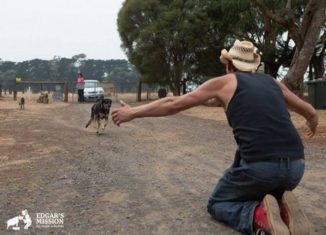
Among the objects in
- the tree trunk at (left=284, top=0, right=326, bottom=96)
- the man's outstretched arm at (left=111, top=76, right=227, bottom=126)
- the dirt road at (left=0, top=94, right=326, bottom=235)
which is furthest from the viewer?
the tree trunk at (left=284, top=0, right=326, bottom=96)

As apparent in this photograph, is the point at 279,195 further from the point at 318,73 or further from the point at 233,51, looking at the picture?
the point at 318,73

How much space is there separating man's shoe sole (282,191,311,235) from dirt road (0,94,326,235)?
62cm

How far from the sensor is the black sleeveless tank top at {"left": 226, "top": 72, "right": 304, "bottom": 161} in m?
4.36

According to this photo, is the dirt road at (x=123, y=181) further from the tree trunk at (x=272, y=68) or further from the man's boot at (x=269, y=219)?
the tree trunk at (x=272, y=68)

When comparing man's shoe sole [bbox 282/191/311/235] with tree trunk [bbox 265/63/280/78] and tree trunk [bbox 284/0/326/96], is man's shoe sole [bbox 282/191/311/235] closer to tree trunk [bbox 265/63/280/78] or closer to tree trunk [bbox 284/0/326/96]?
tree trunk [bbox 284/0/326/96]

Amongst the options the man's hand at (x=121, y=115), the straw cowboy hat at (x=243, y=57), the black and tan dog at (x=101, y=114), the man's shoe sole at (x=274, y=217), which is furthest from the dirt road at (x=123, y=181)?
the straw cowboy hat at (x=243, y=57)

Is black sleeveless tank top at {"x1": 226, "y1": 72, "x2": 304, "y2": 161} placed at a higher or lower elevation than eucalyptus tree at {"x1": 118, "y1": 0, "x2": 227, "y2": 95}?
lower

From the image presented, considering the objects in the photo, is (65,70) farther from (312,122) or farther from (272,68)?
(312,122)

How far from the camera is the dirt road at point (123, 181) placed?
491 centimetres

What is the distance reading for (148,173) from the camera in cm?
752

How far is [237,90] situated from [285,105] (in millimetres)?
507

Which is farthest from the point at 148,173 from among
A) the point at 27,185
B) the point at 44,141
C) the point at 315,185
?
the point at 44,141

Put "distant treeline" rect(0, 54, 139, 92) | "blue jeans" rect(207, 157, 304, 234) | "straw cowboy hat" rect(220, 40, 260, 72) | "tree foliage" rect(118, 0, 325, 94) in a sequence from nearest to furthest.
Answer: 1. "blue jeans" rect(207, 157, 304, 234)
2. "straw cowboy hat" rect(220, 40, 260, 72)
3. "tree foliage" rect(118, 0, 325, 94)
4. "distant treeline" rect(0, 54, 139, 92)

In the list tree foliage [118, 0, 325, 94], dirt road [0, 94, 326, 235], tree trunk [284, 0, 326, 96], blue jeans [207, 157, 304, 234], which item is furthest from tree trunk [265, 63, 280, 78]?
blue jeans [207, 157, 304, 234]
